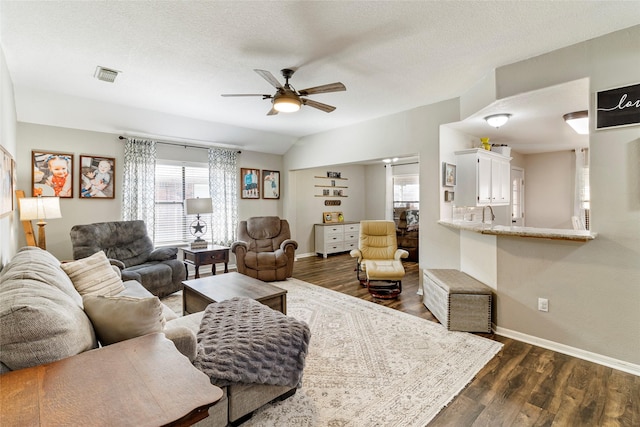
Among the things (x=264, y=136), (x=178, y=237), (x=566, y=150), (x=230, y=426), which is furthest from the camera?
(x=566, y=150)

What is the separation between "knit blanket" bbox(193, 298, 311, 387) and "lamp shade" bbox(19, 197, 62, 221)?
2.51m

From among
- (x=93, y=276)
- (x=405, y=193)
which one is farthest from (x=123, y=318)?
(x=405, y=193)

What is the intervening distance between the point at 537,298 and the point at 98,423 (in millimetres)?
3278

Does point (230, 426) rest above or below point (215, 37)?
below

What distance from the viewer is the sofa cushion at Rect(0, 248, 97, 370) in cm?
99

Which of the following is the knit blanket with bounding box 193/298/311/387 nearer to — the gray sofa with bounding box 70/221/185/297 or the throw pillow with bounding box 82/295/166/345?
the throw pillow with bounding box 82/295/166/345

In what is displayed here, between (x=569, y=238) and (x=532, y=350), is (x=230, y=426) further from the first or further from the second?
(x=569, y=238)

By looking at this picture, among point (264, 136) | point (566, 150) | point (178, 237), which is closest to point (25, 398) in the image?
point (178, 237)

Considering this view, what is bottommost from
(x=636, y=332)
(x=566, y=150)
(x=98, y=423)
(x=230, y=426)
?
(x=230, y=426)

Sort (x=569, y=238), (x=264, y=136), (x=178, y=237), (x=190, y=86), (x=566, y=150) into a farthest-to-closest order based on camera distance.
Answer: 1. (x=566, y=150)
2. (x=264, y=136)
3. (x=178, y=237)
4. (x=190, y=86)
5. (x=569, y=238)

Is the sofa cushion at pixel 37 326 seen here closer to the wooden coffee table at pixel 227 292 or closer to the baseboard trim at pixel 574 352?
the wooden coffee table at pixel 227 292

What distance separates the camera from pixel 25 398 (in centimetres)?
84

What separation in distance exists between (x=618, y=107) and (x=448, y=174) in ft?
5.99

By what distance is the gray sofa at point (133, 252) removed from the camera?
371 cm
